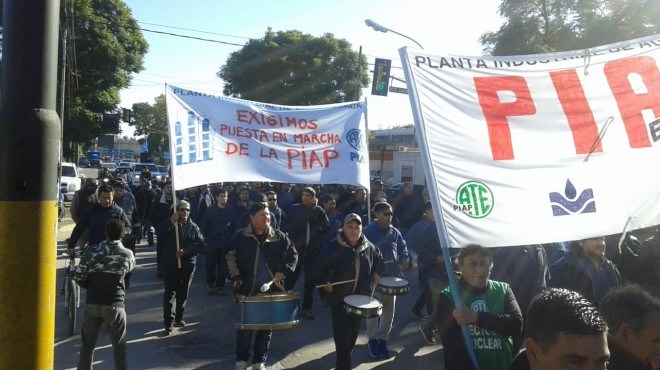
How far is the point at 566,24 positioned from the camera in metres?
28.5

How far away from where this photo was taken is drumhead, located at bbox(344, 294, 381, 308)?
5300 mm

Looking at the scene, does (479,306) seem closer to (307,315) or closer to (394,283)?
(394,283)

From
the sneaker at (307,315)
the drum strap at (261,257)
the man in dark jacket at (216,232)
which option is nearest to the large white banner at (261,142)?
the drum strap at (261,257)

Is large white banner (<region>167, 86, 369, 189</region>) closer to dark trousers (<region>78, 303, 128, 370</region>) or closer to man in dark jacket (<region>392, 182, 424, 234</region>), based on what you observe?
dark trousers (<region>78, 303, 128, 370</region>)

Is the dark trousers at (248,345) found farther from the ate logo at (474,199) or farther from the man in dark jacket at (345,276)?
the ate logo at (474,199)

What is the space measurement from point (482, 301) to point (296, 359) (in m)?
3.44

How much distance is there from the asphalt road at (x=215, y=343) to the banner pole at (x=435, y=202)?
3251 millimetres

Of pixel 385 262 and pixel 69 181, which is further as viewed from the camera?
pixel 69 181

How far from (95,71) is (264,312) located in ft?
116

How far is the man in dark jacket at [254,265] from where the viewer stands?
570 centimetres

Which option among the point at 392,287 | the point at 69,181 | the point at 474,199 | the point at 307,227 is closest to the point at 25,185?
the point at 474,199

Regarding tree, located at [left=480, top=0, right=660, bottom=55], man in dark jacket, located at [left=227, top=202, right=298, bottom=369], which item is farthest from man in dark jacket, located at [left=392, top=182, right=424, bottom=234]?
tree, located at [left=480, top=0, right=660, bottom=55]

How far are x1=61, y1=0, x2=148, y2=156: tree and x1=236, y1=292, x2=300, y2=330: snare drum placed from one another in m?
31.7

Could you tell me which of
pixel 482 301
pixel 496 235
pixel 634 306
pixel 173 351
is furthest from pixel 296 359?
pixel 634 306
